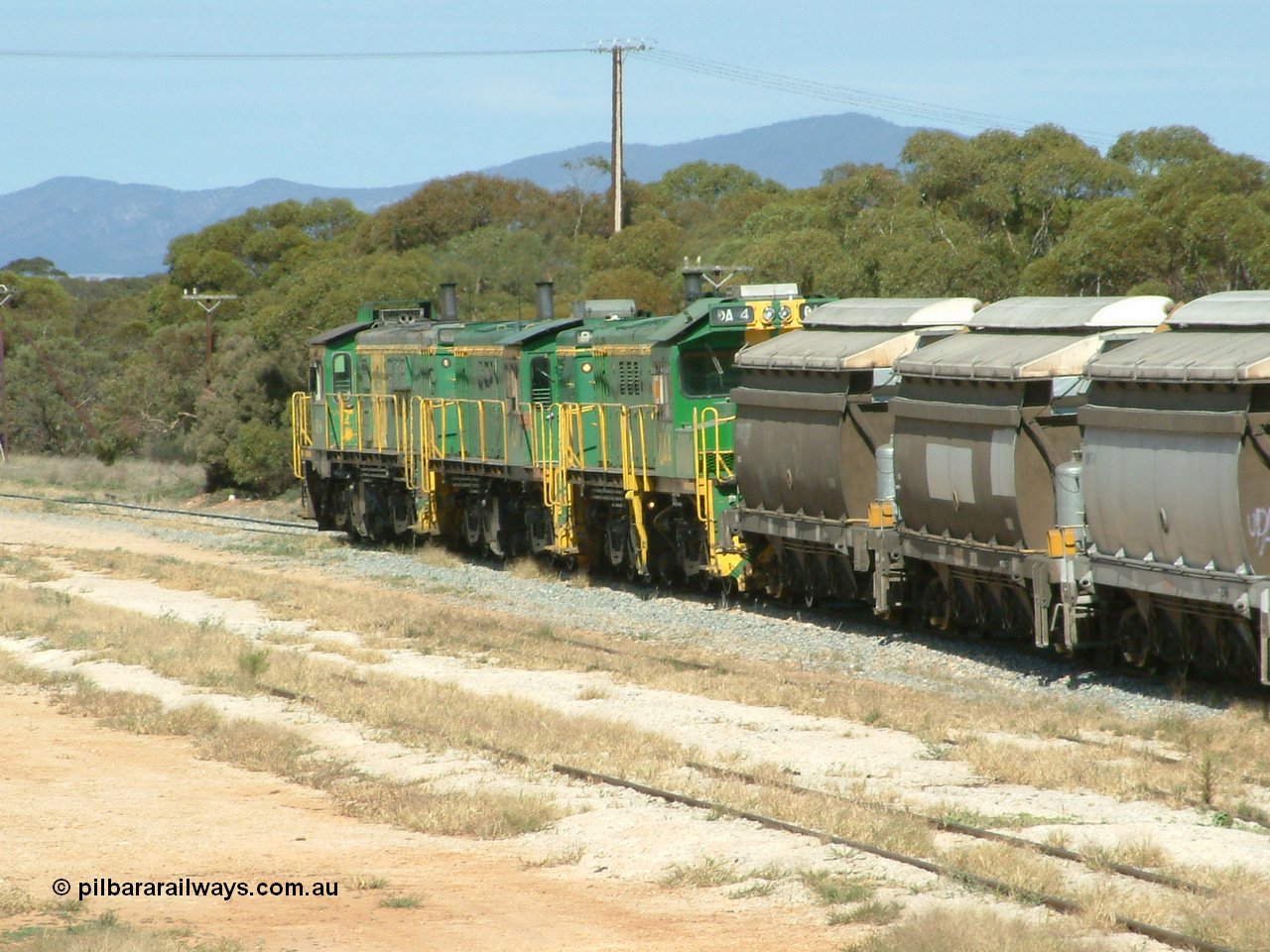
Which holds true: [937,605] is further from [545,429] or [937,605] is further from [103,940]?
[103,940]

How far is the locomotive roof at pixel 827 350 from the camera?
59.3 ft

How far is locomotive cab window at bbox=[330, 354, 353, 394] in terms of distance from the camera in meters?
32.6

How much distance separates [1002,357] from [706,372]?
6.97 metres

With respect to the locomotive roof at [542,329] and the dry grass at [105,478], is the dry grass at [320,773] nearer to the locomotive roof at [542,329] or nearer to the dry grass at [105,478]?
the locomotive roof at [542,329]

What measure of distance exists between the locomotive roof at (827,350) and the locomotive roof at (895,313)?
0.40 feet

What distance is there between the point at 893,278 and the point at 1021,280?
4.27m

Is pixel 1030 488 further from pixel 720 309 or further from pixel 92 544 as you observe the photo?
pixel 92 544

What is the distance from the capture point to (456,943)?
7.71 meters

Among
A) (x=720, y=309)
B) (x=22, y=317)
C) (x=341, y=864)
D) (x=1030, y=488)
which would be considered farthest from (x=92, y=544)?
(x=22, y=317)

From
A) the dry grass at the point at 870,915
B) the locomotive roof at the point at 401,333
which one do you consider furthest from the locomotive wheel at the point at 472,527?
the dry grass at the point at 870,915

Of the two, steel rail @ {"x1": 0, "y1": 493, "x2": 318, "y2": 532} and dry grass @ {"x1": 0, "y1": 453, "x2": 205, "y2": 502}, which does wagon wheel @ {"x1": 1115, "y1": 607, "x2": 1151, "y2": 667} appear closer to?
steel rail @ {"x1": 0, "y1": 493, "x2": 318, "y2": 532}

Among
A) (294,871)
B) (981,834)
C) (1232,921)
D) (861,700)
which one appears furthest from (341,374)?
(1232,921)

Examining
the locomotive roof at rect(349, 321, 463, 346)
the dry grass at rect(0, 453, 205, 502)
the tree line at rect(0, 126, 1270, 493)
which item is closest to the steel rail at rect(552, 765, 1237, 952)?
the locomotive roof at rect(349, 321, 463, 346)

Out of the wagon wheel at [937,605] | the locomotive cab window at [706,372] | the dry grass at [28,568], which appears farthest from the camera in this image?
the dry grass at [28,568]
